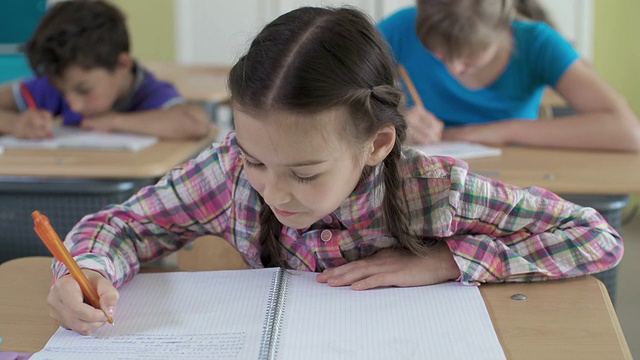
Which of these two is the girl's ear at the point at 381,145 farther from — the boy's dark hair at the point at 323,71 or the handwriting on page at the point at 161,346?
the handwriting on page at the point at 161,346

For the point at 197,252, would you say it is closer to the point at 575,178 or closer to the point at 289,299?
the point at 289,299

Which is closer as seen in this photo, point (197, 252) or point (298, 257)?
point (298, 257)

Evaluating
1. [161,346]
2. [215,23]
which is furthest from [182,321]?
[215,23]

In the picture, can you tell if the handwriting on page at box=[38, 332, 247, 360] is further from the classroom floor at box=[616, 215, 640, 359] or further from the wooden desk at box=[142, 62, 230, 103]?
the wooden desk at box=[142, 62, 230, 103]

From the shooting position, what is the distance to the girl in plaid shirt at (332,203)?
1.03 metres

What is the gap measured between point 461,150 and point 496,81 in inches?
13.2

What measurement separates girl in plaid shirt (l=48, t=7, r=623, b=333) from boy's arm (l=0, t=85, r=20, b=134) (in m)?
1.28

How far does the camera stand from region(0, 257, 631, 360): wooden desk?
0.97 m

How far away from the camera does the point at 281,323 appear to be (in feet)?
3.39

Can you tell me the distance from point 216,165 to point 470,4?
939mm

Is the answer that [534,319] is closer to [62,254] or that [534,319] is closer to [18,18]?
[62,254]

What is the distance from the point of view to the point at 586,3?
4227 millimetres

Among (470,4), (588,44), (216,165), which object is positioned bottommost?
(588,44)

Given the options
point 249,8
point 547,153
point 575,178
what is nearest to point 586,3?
point 249,8
